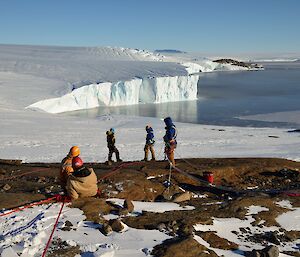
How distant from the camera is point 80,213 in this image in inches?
235

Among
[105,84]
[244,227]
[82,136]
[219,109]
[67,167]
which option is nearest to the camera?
[244,227]

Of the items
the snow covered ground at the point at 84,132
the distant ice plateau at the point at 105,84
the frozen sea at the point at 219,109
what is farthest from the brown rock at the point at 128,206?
the distant ice plateau at the point at 105,84

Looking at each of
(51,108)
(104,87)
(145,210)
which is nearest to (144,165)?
(145,210)

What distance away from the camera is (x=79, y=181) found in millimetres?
6422

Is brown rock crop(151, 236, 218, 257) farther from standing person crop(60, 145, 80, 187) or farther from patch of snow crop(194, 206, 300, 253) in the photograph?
standing person crop(60, 145, 80, 187)

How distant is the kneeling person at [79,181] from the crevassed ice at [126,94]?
2612 cm

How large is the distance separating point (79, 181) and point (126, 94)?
34.0 meters

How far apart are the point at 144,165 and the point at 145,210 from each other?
13.0ft

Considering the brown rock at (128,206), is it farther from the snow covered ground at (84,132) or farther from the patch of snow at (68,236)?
the snow covered ground at (84,132)

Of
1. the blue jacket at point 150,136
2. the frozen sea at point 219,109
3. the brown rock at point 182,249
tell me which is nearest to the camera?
the brown rock at point 182,249

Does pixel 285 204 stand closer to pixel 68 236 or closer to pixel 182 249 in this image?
pixel 182 249

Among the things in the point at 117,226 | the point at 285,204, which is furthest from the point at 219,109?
the point at 117,226

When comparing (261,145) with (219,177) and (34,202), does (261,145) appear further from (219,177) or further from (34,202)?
(34,202)

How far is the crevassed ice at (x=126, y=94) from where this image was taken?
3459cm
